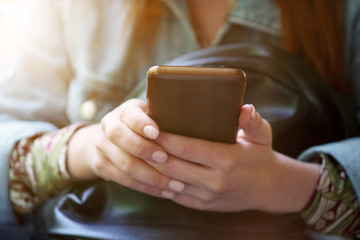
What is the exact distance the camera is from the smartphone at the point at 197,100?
1.18 ft

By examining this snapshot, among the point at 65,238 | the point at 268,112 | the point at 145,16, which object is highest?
the point at 145,16

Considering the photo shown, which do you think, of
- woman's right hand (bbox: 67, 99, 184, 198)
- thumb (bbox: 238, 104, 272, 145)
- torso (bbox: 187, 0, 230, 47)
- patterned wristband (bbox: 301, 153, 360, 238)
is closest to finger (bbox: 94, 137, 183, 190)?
woman's right hand (bbox: 67, 99, 184, 198)

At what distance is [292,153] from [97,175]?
0.31 meters

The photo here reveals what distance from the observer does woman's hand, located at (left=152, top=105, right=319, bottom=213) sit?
411 mm

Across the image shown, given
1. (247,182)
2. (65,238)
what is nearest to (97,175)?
(65,238)

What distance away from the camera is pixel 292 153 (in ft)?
1.89

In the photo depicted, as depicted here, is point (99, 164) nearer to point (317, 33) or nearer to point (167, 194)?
point (167, 194)

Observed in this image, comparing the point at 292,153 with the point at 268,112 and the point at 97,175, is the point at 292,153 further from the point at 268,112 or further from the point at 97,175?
the point at 97,175

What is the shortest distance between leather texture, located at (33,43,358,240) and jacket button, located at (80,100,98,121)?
21 centimetres

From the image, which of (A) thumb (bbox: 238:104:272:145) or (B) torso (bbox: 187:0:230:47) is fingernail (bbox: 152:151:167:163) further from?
(B) torso (bbox: 187:0:230:47)

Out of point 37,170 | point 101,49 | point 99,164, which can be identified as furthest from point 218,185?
point 101,49

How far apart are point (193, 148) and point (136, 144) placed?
0.07 meters

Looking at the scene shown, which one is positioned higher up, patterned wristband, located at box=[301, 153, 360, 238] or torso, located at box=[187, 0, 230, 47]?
torso, located at box=[187, 0, 230, 47]

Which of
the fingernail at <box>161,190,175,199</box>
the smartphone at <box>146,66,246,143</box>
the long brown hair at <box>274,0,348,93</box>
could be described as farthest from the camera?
the long brown hair at <box>274,0,348,93</box>
